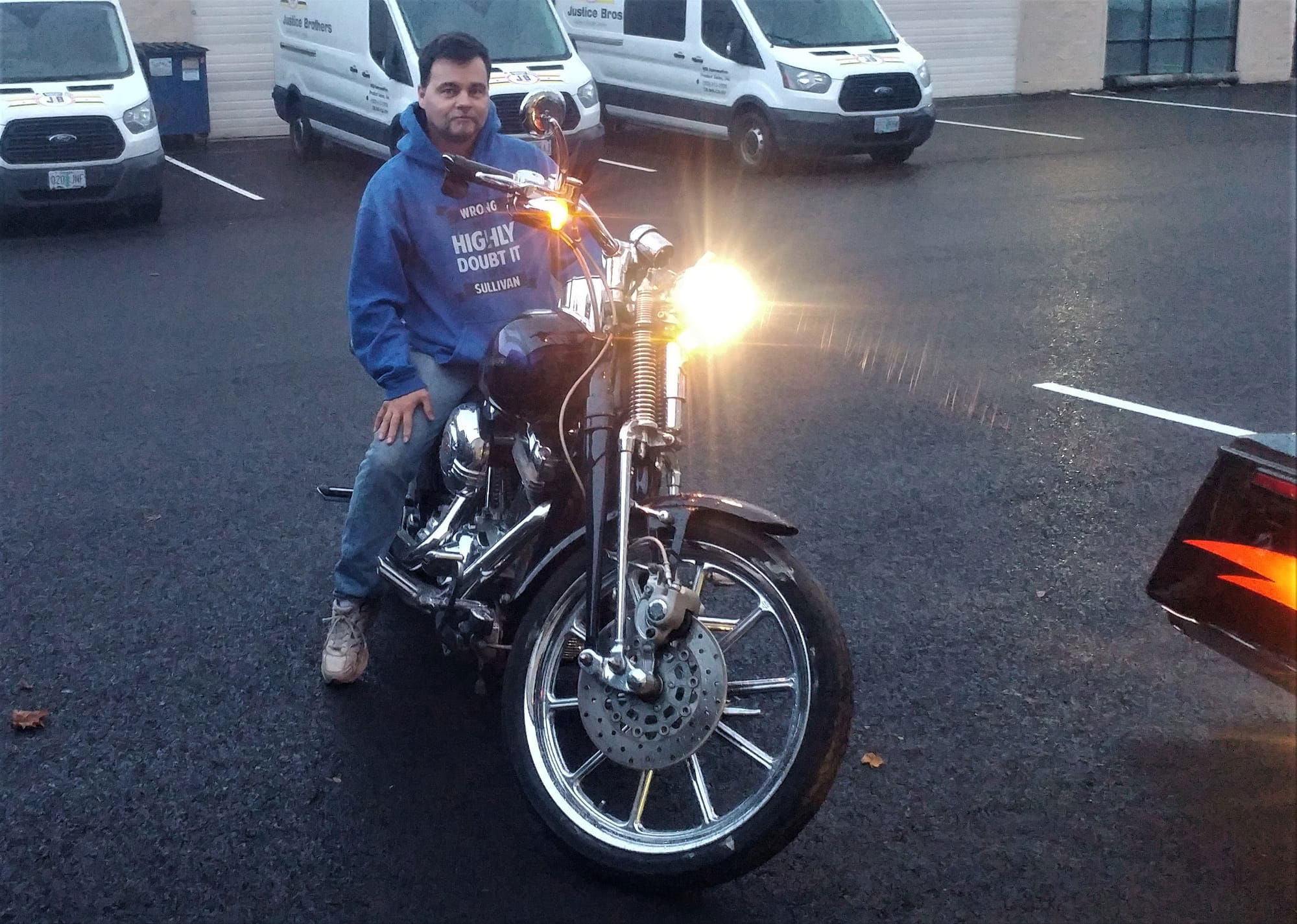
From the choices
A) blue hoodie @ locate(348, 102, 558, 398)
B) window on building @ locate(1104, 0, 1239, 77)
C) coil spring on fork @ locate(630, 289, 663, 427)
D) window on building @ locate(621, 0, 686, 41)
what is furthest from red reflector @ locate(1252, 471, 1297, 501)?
window on building @ locate(1104, 0, 1239, 77)

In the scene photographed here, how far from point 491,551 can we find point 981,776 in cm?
136

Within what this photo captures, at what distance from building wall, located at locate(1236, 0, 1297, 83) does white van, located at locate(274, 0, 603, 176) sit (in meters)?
15.3

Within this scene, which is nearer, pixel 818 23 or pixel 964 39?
pixel 818 23

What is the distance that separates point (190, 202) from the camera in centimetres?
1440

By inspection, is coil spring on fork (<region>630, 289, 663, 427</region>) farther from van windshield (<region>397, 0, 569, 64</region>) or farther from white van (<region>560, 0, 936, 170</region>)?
white van (<region>560, 0, 936, 170</region>)

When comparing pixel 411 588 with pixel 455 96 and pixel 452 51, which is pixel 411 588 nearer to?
pixel 455 96

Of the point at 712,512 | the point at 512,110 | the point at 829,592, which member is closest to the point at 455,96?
the point at 712,512

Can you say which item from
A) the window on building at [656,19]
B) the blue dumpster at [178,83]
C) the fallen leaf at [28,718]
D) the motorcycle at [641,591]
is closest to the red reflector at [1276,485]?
the motorcycle at [641,591]

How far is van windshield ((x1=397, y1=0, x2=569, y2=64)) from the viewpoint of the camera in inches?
575

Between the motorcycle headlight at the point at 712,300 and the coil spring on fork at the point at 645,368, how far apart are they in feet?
0.21

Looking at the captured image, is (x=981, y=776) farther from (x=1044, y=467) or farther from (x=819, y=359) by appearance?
(x=819, y=359)

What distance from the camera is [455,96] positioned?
4062 millimetres

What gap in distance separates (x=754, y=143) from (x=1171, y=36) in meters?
12.8

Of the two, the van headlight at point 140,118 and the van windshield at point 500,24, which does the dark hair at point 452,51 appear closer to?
the van headlight at point 140,118
